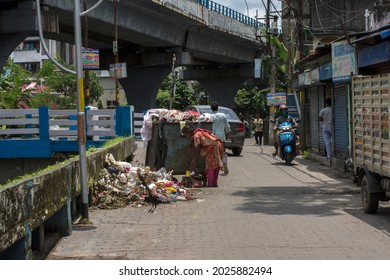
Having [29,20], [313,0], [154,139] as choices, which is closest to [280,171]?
[154,139]

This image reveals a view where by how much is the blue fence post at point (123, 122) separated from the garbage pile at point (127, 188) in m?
8.18

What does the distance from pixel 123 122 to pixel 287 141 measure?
5.36m

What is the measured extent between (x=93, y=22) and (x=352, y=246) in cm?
2600

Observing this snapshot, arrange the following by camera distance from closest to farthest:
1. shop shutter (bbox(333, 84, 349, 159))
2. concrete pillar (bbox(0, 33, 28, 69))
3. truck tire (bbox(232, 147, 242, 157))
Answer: shop shutter (bbox(333, 84, 349, 159)) < truck tire (bbox(232, 147, 242, 157)) < concrete pillar (bbox(0, 33, 28, 69))

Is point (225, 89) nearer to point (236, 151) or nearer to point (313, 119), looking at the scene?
point (236, 151)

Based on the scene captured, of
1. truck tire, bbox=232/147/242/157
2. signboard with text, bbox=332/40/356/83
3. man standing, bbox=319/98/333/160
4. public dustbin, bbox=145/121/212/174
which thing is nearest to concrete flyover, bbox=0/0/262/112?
truck tire, bbox=232/147/242/157

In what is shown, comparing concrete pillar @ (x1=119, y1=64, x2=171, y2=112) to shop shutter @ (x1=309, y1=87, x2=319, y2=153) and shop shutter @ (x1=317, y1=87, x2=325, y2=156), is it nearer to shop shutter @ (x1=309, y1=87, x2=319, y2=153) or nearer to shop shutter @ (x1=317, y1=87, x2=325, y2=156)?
shop shutter @ (x1=309, y1=87, x2=319, y2=153)

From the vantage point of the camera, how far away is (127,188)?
38.7 ft

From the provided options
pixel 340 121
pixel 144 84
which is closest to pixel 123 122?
pixel 340 121

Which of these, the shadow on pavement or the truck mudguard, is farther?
the shadow on pavement

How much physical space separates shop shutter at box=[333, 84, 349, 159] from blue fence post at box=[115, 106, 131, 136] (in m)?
6.46

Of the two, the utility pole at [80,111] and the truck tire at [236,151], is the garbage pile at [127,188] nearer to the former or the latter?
the utility pole at [80,111]

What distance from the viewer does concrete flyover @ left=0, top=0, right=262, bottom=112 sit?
1004 inches

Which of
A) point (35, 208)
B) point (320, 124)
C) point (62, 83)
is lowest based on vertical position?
point (35, 208)
